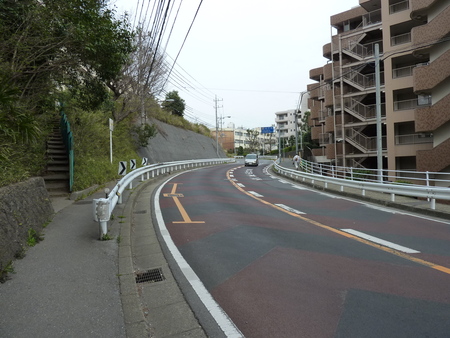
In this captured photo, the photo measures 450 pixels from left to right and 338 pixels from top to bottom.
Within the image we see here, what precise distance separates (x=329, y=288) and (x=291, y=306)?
2.34 feet

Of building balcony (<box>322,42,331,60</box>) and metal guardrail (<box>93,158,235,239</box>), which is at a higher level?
building balcony (<box>322,42,331,60</box>)

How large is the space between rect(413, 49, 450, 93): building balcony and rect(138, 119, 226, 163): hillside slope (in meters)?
22.4

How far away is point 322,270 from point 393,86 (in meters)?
22.4

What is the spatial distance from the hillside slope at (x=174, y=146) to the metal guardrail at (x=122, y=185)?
2716 mm

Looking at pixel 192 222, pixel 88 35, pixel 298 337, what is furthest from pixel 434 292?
pixel 88 35

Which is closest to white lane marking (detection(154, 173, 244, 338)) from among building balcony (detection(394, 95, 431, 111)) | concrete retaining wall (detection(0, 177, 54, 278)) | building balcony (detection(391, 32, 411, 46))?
concrete retaining wall (detection(0, 177, 54, 278))

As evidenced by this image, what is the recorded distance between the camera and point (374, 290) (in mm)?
4082

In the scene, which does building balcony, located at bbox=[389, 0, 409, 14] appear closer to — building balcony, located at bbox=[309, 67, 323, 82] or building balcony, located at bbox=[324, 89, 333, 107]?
building balcony, located at bbox=[324, 89, 333, 107]

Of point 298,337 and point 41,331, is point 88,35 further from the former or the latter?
point 298,337

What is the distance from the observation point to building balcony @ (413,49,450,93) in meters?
18.2

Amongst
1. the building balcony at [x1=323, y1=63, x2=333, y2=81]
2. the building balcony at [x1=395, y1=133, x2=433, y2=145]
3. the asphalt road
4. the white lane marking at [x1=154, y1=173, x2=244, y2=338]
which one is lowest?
the asphalt road

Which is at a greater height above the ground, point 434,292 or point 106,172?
point 106,172

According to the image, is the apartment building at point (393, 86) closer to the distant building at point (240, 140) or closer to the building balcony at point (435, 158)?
the building balcony at point (435, 158)

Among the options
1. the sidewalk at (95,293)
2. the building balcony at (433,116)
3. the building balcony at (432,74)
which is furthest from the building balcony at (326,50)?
the sidewalk at (95,293)
